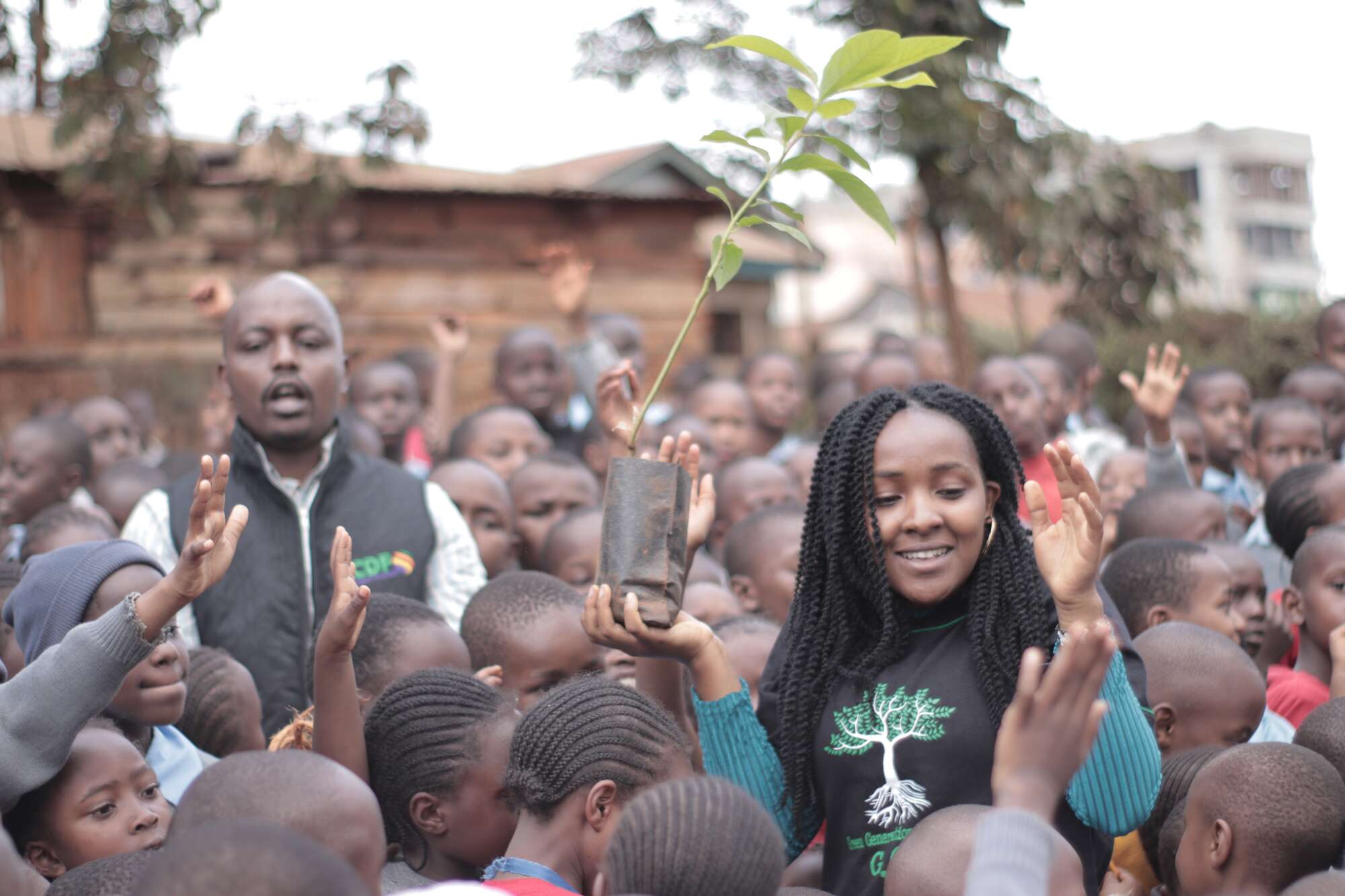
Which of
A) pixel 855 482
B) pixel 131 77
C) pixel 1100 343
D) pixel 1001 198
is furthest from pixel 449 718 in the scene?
pixel 1100 343

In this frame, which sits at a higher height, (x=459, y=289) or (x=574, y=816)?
(x=459, y=289)

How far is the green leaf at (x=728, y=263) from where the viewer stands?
2697 mm

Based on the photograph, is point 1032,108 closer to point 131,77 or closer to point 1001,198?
point 1001,198

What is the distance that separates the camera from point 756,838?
200cm

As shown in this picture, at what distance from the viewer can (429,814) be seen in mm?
2713

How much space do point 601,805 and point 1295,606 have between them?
256 centimetres

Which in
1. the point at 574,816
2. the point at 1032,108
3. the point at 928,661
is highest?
the point at 1032,108

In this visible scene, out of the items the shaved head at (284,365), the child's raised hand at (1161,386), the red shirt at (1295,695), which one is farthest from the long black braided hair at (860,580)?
the child's raised hand at (1161,386)

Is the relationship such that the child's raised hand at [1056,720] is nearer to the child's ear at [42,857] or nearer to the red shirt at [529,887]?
the red shirt at [529,887]

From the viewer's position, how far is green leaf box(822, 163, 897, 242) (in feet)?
8.77

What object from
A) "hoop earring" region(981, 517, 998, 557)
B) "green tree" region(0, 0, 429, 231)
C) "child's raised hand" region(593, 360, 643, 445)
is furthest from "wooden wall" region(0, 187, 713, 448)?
"hoop earring" region(981, 517, 998, 557)

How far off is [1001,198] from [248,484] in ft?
20.8

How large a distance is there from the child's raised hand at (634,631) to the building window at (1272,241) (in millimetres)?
45664

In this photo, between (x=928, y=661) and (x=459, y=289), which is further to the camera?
(x=459, y=289)
